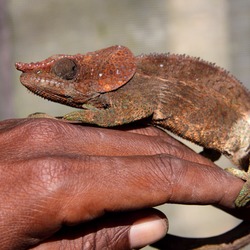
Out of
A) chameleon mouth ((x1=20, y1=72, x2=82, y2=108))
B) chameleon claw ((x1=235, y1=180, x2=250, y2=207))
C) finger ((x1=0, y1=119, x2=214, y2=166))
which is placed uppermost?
chameleon mouth ((x1=20, y1=72, x2=82, y2=108))

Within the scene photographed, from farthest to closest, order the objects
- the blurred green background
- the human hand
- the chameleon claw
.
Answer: the blurred green background < the chameleon claw < the human hand

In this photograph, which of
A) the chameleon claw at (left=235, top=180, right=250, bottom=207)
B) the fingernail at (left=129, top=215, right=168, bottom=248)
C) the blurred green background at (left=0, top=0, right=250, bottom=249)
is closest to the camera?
the fingernail at (left=129, top=215, right=168, bottom=248)

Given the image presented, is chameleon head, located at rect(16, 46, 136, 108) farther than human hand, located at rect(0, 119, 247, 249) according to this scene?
Yes

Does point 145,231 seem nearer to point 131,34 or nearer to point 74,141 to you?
point 74,141

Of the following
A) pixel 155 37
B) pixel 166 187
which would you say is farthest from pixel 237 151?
pixel 155 37

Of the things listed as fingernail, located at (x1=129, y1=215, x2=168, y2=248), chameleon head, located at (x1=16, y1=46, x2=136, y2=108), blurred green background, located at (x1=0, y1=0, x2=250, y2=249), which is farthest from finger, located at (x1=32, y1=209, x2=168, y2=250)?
blurred green background, located at (x1=0, y1=0, x2=250, y2=249)

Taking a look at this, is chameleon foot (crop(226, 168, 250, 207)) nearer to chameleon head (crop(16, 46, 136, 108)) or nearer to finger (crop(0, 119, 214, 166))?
finger (crop(0, 119, 214, 166))

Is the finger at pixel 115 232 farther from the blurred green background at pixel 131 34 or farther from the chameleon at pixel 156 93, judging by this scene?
the blurred green background at pixel 131 34
